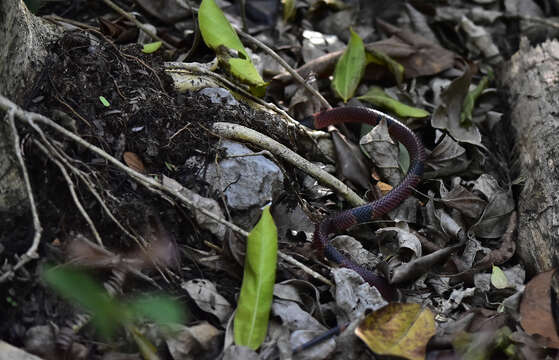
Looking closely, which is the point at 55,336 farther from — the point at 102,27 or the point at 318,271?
the point at 102,27

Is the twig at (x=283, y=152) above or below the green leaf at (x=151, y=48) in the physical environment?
below

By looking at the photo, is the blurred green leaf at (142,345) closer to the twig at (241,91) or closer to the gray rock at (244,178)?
the gray rock at (244,178)

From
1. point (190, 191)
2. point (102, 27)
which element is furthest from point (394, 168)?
point (102, 27)

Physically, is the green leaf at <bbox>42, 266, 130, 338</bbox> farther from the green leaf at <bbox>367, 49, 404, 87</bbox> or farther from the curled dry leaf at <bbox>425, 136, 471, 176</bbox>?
the green leaf at <bbox>367, 49, 404, 87</bbox>

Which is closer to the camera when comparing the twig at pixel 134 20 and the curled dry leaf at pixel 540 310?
the curled dry leaf at pixel 540 310

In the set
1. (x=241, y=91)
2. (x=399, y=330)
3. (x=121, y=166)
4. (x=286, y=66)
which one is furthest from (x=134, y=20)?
(x=399, y=330)

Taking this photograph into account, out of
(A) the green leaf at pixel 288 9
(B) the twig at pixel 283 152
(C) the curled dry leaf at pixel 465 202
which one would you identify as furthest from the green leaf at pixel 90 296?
(A) the green leaf at pixel 288 9

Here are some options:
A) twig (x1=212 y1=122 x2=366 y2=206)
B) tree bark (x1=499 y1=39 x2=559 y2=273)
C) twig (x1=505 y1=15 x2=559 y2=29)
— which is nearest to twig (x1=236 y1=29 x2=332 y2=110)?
twig (x1=212 y1=122 x2=366 y2=206)

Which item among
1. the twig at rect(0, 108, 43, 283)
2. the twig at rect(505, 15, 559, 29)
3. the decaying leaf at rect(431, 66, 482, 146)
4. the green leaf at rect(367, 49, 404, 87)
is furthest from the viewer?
the twig at rect(505, 15, 559, 29)
